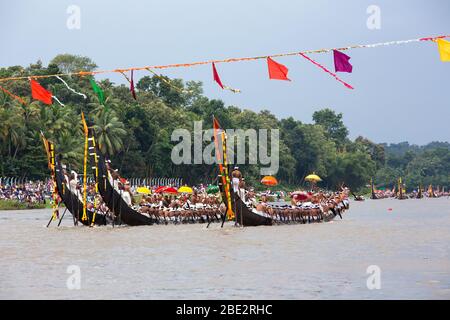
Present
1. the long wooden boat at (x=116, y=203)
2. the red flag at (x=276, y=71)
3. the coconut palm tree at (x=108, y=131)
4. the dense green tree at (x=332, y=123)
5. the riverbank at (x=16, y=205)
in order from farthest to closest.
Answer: the dense green tree at (x=332, y=123) < the coconut palm tree at (x=108, y=131) < the riverbank at (x=16, y=205) < the long wooden boat at (x=116, y=203) < the red flag at (x=276, y=71)

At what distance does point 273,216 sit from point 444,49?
21.9 m

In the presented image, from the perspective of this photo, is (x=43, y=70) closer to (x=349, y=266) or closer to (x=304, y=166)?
(x=304, y=166)

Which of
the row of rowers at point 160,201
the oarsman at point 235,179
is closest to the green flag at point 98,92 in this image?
the row of rowers at point 160,201

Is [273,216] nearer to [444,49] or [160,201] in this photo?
[160,201]

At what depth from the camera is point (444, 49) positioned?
24.3 metres

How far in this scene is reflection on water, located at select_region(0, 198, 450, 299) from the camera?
20.3 m

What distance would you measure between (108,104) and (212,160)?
14305 mm

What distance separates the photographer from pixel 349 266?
25.6 metres

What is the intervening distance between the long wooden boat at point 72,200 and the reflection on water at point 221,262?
1.42 metres

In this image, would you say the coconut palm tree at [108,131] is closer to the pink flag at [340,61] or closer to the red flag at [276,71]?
the red flag at [276,71]

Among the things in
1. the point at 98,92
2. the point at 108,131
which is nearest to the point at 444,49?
the point at 98,92

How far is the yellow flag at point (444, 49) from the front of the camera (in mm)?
24250
